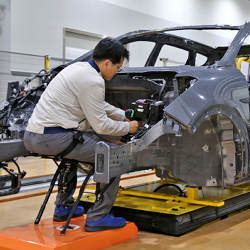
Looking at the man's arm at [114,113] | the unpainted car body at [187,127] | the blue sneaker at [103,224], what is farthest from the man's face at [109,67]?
the blue sneaker at [103,224]

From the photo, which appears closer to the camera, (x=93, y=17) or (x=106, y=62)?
(x=106, y=62)

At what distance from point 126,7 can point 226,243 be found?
872cm

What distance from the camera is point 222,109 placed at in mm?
3545

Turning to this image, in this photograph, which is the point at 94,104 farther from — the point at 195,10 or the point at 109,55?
the point at 195,10

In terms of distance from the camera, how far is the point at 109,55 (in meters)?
3.30

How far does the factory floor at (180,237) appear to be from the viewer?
10.8ft

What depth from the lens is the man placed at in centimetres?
321

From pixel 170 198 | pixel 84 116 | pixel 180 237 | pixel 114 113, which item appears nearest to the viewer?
pixel 84 116

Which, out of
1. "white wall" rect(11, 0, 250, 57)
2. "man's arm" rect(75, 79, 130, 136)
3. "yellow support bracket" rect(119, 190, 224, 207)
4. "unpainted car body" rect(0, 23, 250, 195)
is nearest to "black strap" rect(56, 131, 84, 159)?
"man's arm" rect(75, 79, 130, 136)

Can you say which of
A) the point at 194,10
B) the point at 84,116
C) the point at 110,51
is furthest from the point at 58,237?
the point at 194,10

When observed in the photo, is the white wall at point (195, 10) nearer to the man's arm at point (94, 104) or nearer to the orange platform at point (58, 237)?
the man's arm at point (94, 104)

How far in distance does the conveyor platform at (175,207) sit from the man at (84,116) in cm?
40

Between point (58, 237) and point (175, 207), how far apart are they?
1.11 meters

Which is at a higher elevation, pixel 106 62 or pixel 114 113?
pixel 106 62
